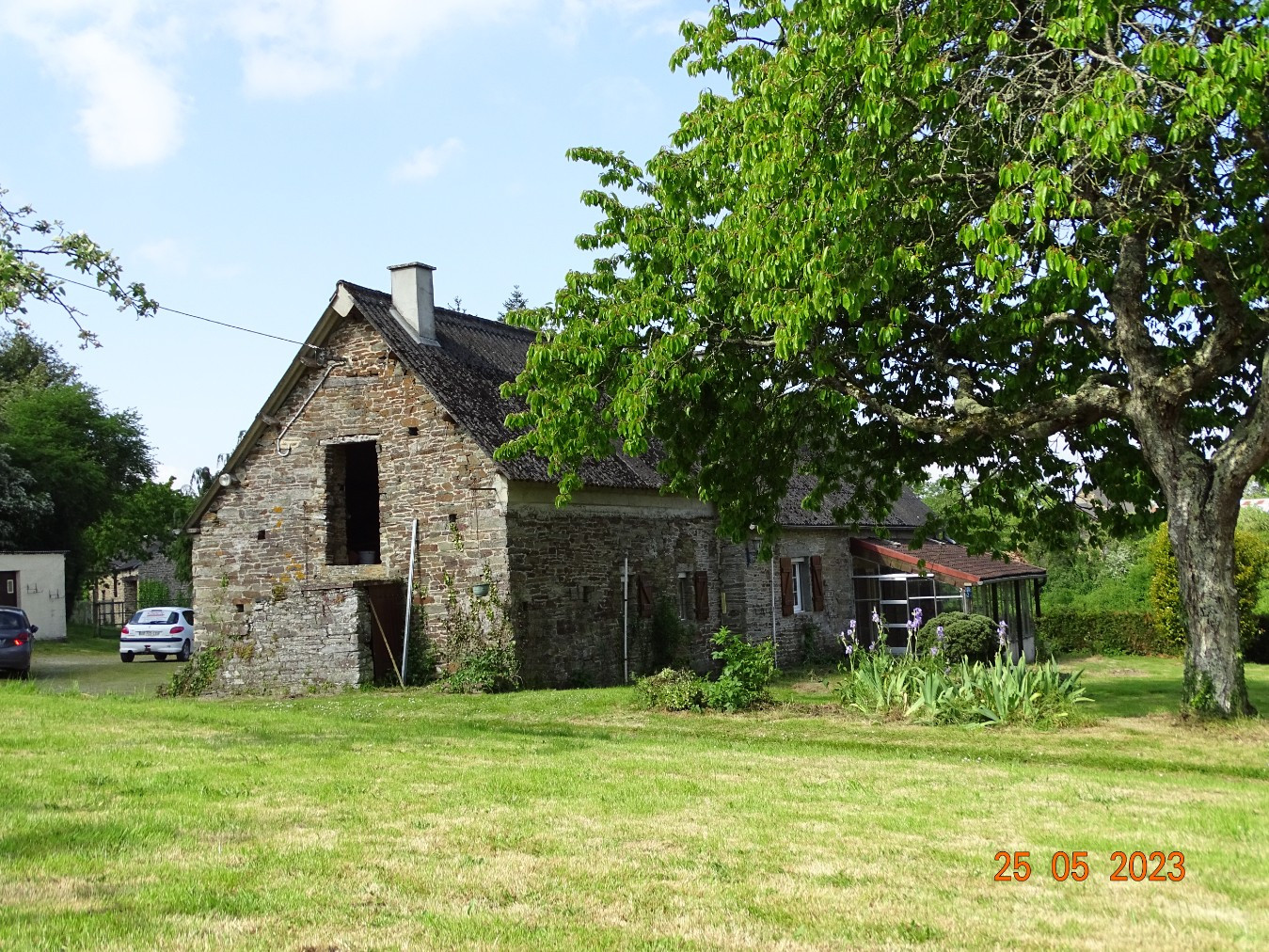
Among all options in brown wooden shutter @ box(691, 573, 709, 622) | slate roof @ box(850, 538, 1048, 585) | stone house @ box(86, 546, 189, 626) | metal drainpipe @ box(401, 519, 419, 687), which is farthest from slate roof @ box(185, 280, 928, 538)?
stone house @ box(86, 546, 189, 626)

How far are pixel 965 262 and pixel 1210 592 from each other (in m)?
4.67

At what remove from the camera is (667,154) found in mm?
15414

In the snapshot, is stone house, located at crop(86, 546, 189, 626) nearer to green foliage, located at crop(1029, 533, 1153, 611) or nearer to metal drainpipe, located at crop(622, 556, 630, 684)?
metal drainpipe, located at crop(622, 556, 630, 684)

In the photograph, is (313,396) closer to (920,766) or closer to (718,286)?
(718,286)

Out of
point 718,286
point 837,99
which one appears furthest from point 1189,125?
point 718,286

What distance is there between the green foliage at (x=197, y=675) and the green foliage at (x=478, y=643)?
4.46 meters

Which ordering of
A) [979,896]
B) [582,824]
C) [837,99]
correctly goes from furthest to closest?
[837,99]
[582,824]
[979,896]

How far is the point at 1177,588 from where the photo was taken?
97.9ft

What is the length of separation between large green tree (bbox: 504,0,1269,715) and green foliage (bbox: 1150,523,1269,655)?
14207 millimetres

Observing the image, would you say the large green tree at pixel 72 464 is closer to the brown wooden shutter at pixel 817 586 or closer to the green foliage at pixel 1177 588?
the brown wooden shutter at pixel 817 586


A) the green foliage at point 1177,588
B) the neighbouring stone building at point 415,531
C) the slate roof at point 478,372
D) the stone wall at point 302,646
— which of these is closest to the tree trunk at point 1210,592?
the neighbouring stone building at point 415,531

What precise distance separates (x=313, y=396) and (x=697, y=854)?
55.6 ft
